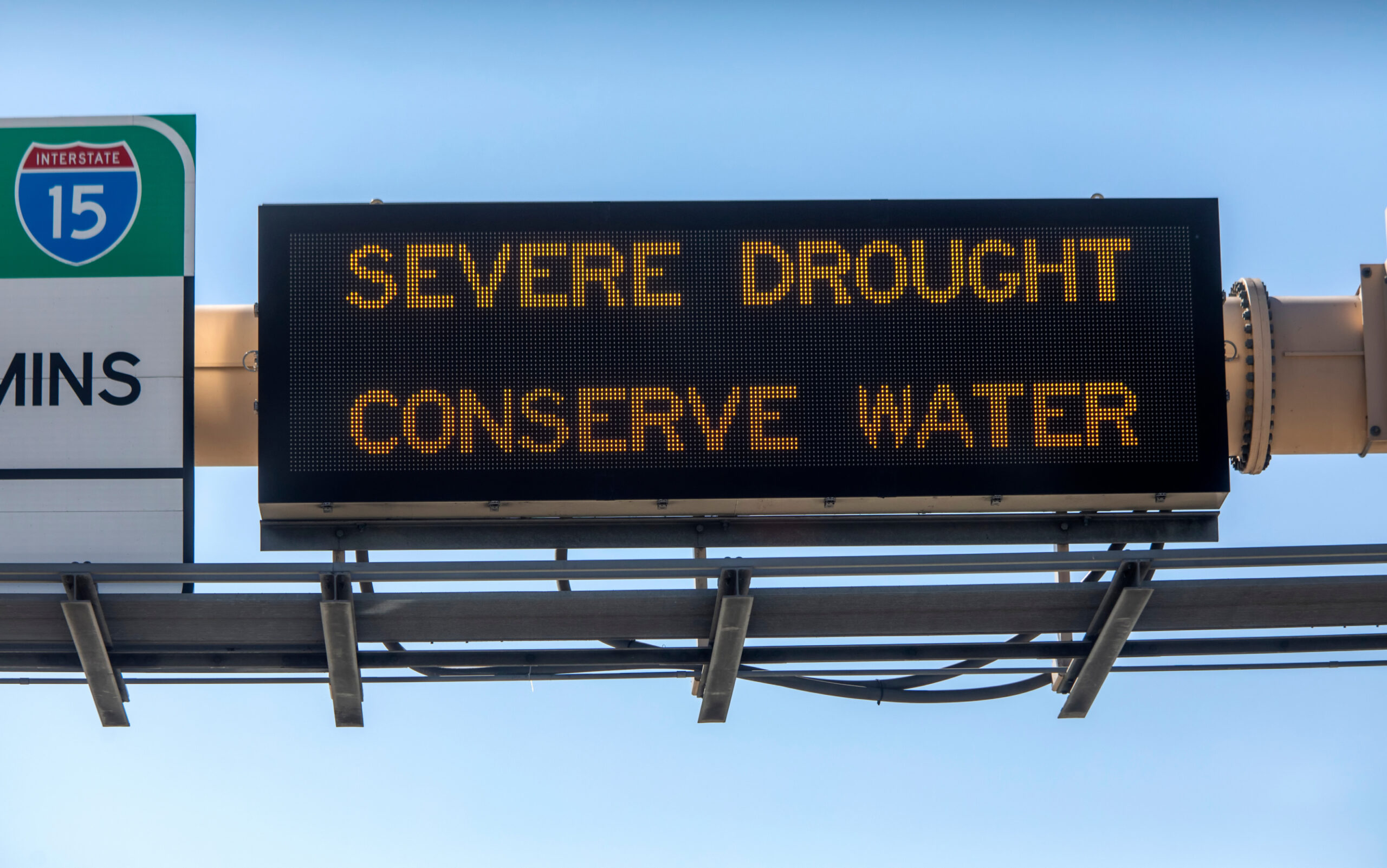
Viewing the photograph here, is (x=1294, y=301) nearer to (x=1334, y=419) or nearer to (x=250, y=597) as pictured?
(x=1334, y=419)

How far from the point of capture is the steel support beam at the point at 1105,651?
7.57 m

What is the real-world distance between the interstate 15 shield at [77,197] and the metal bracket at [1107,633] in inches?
209

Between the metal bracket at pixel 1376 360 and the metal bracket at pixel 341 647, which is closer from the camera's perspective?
the metal bracket at pixel 341 647

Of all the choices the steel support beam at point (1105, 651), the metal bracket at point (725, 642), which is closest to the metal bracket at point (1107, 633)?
the steel support beam at point (1105, 651)

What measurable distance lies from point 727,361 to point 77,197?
137 inches

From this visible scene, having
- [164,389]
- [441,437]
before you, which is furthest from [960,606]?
[164,389]

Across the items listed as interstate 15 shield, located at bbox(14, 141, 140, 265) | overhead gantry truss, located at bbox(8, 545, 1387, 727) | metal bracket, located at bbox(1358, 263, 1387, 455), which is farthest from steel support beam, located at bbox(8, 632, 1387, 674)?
interstate 15 shield, located at bbox(14, 141, 140, 265)

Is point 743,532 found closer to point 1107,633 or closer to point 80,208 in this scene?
point 1107,633

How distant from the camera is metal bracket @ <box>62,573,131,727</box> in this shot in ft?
24.4

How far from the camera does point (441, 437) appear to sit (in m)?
7.34

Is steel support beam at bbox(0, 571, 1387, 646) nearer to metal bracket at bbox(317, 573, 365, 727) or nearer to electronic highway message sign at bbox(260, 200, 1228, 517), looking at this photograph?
metal bracket at bbox(317, 573, 365, 727)

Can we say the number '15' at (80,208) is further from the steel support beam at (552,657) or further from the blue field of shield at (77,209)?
the steel support beam at (552,657)

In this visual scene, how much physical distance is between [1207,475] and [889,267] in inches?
72.2

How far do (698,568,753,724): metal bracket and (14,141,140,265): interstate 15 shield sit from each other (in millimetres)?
3581
